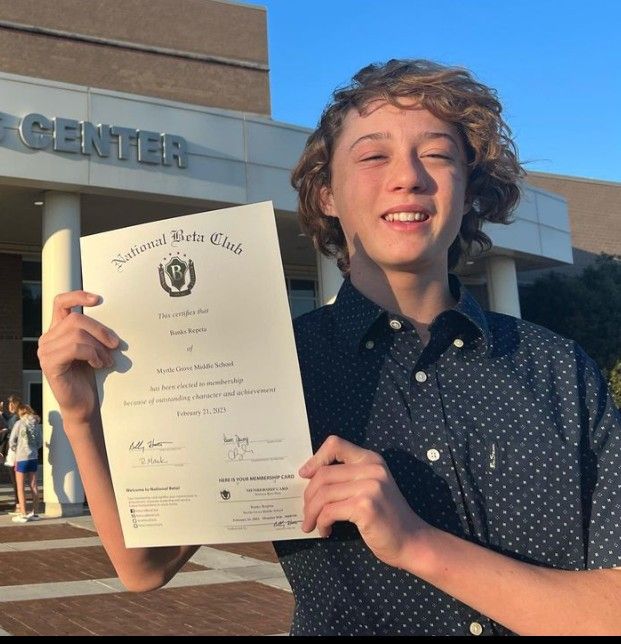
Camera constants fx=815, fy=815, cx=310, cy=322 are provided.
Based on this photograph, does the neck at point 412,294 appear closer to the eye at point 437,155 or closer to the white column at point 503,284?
the eye at point 437,155

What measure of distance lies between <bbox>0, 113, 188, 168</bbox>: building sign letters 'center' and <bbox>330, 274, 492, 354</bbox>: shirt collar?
11980 millimetres

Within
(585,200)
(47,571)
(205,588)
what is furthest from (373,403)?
(585,200)

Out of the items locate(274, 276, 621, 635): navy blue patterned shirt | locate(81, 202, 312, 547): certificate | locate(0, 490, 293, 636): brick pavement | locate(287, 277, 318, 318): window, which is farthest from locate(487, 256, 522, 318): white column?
locate(81, 202, 312, 547): certificate

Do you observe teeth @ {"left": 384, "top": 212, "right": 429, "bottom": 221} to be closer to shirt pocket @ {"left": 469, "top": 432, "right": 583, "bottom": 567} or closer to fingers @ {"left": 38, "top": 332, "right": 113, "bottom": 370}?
shirt pocket @ {"left": 469, "top": 432, "right": 583, "bottom": 567}

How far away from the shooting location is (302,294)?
73.6ft

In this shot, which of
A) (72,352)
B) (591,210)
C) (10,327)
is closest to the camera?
(72,352)

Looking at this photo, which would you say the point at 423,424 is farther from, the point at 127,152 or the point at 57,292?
the point at 127,152

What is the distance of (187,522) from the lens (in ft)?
5.10

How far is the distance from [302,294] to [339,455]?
2104cm

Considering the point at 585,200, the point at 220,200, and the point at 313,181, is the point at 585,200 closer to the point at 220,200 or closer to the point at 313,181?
the point at 220,200

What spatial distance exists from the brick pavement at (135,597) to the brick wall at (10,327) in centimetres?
1031

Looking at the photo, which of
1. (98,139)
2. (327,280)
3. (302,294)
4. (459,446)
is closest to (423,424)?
(459,446)
